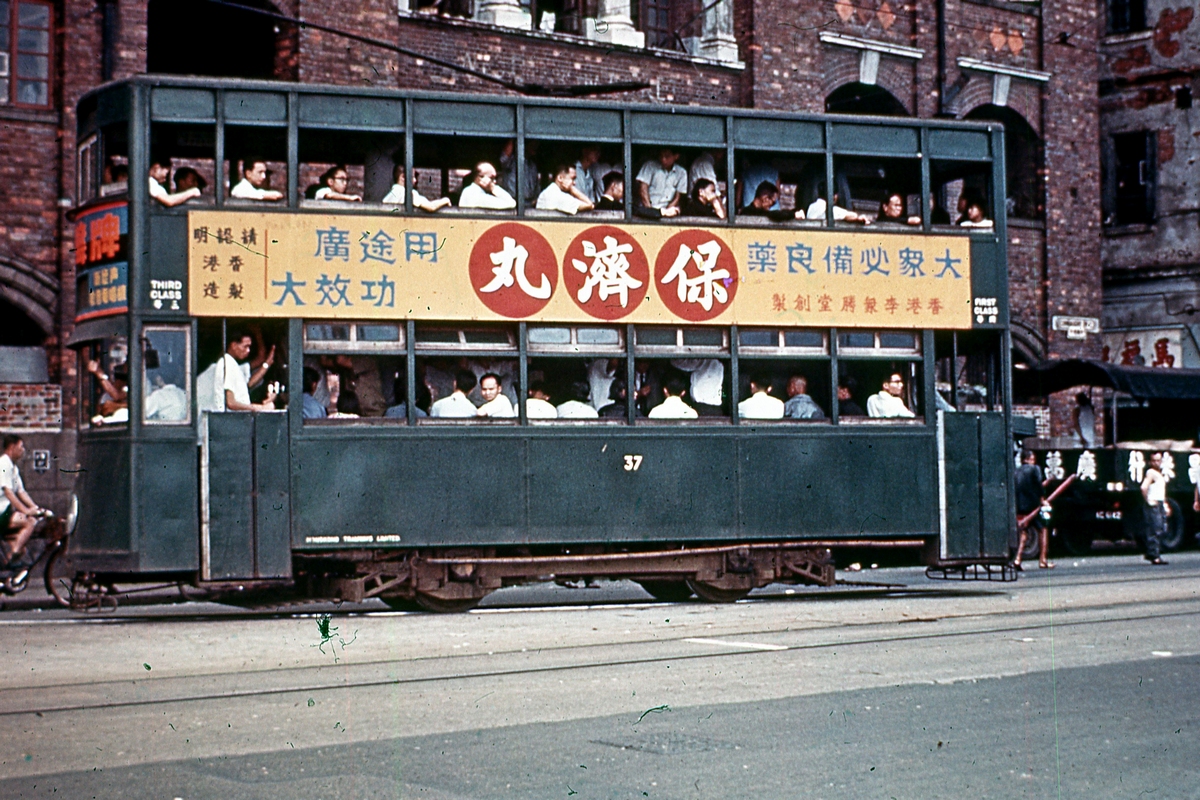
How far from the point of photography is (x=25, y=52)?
66.7ft

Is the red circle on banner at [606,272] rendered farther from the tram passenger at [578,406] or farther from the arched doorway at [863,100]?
the arched doorway at [863,100]

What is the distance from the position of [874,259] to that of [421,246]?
167 inches

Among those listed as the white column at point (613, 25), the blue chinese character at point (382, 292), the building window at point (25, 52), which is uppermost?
the white column at point (613, 25)

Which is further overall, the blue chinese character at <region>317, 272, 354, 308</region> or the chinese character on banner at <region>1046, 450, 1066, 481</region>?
the chinese character on banner at <region>1046, 450, 1066, 481</region>

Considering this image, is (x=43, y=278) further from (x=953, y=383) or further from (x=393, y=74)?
(x=953, y=383)

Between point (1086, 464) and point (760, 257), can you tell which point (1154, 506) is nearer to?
point (1086, 464)

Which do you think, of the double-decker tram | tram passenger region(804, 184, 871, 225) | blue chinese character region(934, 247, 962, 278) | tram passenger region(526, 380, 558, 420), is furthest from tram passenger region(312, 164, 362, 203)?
blue chinese character region(934, 247, 962, 278)

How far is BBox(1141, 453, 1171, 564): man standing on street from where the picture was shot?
74.5 ft

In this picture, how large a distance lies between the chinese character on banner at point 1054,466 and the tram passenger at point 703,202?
11.6 m

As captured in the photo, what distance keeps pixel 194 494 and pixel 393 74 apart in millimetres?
10047

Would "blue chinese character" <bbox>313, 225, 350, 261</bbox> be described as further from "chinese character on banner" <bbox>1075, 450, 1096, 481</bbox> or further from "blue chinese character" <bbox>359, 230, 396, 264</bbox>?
"chinese character on banner" <bbox>1075, 450, 1096, 481</bbox>

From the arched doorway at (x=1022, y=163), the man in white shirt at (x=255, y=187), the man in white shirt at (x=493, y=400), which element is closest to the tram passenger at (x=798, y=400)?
the man in white shirt at (x=493, y=400)

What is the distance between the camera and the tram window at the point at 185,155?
13.8m

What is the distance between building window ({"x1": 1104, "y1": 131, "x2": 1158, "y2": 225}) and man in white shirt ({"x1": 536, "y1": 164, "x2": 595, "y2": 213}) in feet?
72.4
